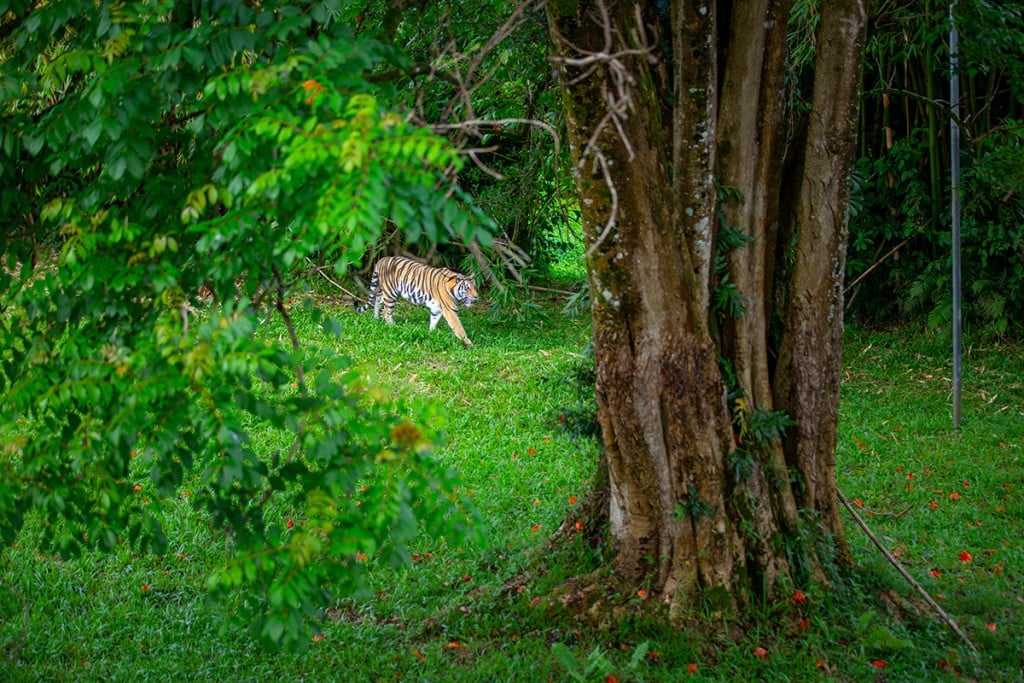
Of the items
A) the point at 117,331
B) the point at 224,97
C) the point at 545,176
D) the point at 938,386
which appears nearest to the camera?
the point at 224,97

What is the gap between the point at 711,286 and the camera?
518 cm

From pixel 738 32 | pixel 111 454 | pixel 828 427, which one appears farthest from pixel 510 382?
pixel 111 454

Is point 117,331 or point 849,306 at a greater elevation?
point 117,331

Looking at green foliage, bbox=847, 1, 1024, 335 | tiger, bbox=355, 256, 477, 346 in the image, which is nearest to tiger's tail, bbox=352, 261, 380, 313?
tiger, bbox=355, 256, 477, 346

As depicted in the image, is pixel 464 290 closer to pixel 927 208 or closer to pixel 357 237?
pixel 927 208

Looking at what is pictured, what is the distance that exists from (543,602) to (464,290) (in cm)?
736

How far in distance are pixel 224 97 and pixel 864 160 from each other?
1003 centimetres

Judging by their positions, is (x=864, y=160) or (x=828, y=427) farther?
(x=864, y=160)

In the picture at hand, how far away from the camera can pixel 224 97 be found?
294 centimetres

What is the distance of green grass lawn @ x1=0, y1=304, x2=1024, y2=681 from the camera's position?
16.7 feet

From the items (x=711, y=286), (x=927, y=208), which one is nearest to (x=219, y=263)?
(x=711, y=286)

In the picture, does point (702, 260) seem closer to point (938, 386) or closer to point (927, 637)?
point (927, 637)

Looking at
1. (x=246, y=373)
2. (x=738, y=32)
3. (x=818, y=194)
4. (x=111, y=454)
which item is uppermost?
(x=738, y=32)

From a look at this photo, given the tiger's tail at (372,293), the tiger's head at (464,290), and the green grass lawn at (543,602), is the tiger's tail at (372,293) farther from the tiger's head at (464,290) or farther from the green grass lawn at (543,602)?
the green grass lawn at (543,602)
